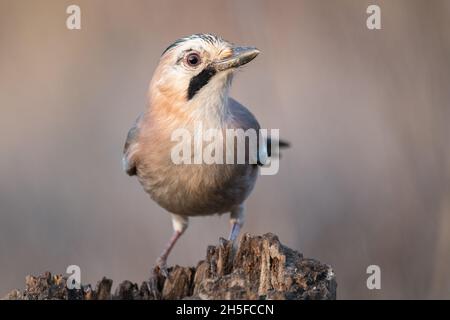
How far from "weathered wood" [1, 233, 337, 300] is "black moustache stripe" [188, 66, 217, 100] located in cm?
139

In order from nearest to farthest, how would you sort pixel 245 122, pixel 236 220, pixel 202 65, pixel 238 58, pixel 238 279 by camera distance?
1. pixel 238 279
2. pixel 238 58
3. pixel 202 65
4. pixel 245 122
5. pixel 236 220

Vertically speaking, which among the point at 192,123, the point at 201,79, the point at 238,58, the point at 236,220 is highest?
the point at 238,58

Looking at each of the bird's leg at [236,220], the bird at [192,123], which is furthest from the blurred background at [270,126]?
the bird at [192,123]

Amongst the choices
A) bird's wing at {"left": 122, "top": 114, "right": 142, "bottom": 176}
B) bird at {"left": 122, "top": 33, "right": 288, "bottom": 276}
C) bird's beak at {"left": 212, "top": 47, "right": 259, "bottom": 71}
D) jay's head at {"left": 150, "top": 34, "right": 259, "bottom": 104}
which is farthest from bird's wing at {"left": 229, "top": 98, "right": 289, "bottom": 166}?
bird's wing at {"left": 122, "top": 114, "right": 142, "bottom": 176}

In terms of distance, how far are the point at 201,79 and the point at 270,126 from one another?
294 cm

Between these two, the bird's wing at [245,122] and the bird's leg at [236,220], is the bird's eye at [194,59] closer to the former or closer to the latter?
the bird's wing at [245,122]

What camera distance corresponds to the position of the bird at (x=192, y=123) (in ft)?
17.8

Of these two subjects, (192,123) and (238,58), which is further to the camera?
(192,123)

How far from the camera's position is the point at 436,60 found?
5.94 metres

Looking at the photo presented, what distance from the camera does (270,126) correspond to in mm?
8289

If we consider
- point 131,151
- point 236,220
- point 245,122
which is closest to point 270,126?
point 236,220

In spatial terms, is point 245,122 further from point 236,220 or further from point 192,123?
point 236,220

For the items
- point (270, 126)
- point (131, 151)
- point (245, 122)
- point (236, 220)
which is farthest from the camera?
point (270, 126)

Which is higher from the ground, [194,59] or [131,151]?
[194,59]
